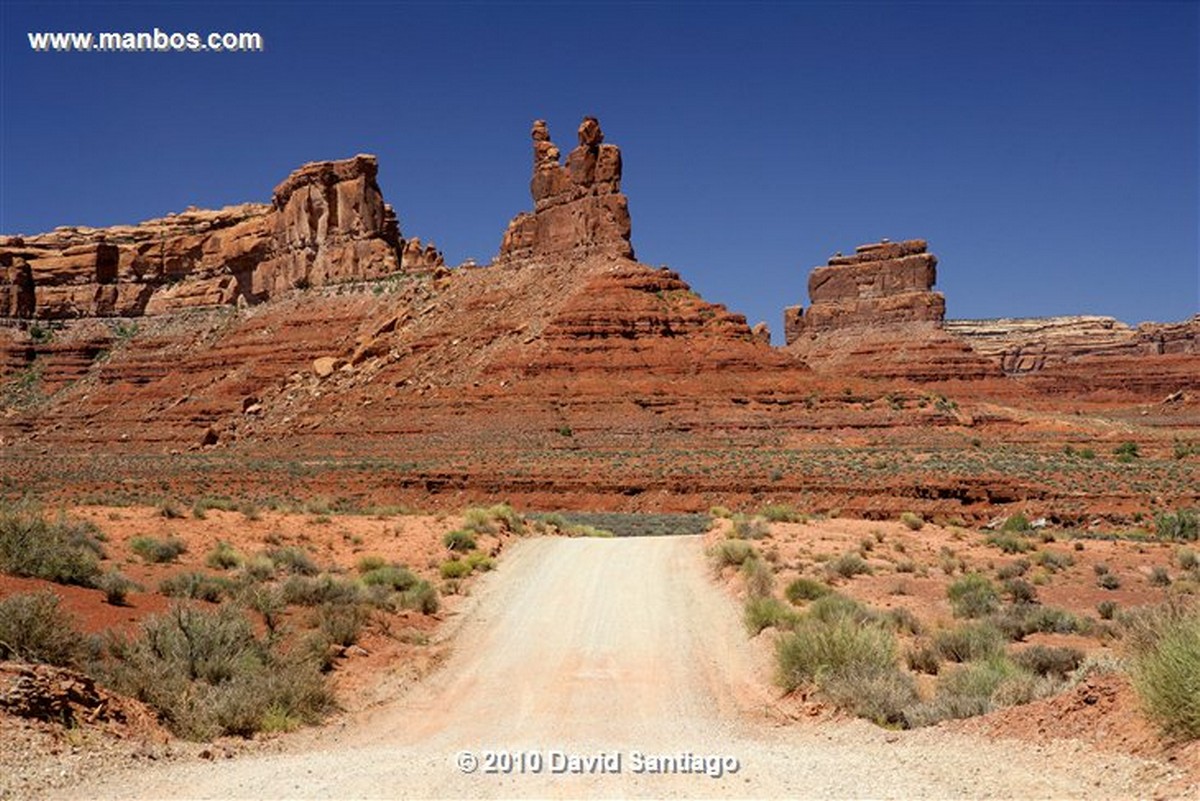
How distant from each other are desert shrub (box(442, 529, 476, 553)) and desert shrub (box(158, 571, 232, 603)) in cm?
663

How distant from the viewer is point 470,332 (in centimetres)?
6688

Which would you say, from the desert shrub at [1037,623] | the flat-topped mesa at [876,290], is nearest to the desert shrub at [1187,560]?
the desert shrub at [1037,623]

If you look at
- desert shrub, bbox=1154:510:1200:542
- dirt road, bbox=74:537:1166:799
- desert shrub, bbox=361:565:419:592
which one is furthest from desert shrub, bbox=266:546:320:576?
desert shrub, bbox=1154:510:1200:542

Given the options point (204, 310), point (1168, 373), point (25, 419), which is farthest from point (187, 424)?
point (1168, 373)

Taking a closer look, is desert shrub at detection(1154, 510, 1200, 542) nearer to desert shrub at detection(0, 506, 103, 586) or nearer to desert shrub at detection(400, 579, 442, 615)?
desert shrub at detection(400, 579, 442, 615)

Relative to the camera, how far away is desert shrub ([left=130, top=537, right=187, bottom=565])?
56.3ft

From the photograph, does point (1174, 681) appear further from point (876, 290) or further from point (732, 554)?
point (876, 290)

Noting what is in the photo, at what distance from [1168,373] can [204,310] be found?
92.9m

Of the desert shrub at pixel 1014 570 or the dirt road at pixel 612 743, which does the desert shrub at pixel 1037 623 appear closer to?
the dirt road at pixel 612 743

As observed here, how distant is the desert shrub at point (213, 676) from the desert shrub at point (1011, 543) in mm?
15988

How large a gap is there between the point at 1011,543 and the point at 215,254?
8776 cm

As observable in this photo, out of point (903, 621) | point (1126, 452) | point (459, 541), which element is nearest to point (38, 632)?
point (903, 621)

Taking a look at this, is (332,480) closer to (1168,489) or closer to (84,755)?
(1168,489)

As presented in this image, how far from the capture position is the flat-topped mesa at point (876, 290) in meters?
101
